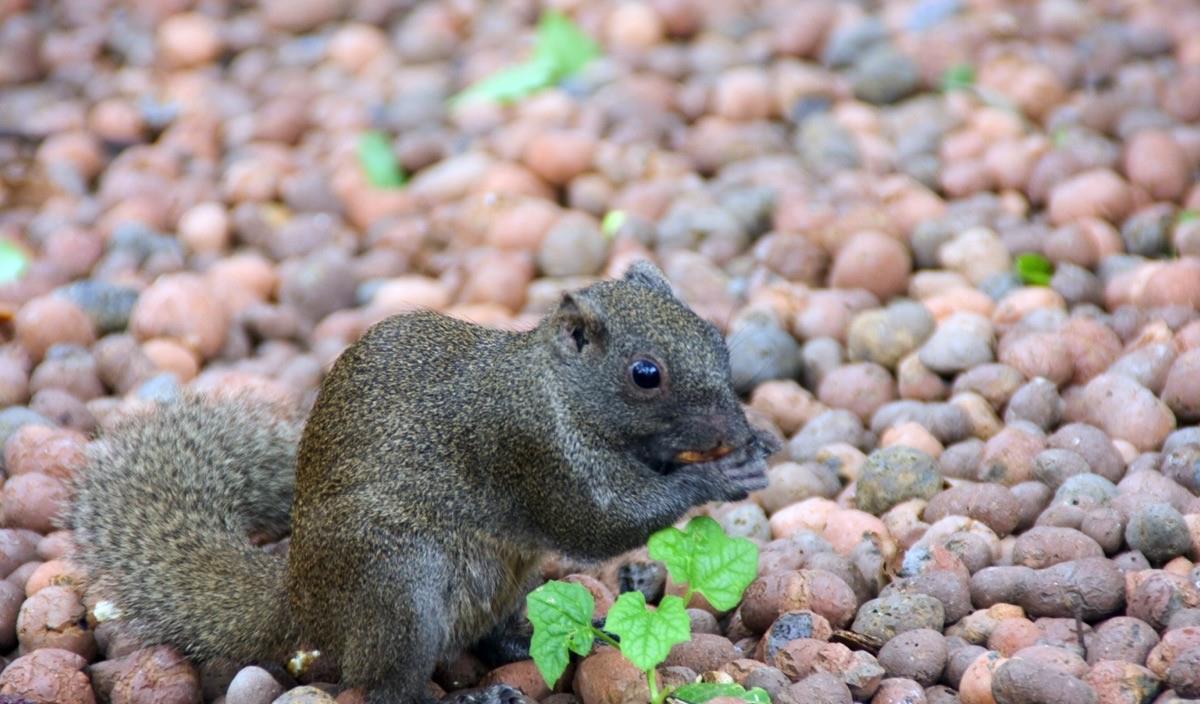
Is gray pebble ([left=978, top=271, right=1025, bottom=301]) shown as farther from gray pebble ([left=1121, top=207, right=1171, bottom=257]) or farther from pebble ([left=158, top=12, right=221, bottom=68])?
pebble ([left=158, top=12, right=221, bottom=68])

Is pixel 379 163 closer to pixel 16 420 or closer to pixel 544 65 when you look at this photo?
pixel 544 65

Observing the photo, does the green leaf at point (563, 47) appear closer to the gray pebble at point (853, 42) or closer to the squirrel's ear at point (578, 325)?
the gray pebble at point (853, 42)

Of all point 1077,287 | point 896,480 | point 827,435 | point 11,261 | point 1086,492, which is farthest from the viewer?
point 11,261

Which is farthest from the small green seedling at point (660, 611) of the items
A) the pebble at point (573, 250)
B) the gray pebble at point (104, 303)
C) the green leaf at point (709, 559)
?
the gray pebble at point (104, 303)

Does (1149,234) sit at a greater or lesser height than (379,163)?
greater

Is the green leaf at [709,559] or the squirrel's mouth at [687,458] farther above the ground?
the squirrel's mouth at [687,458]

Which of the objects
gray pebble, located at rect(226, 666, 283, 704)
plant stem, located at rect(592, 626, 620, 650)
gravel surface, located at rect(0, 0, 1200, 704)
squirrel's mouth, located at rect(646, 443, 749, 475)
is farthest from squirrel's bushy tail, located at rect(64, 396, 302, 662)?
squirrel's mouth, located at rect(646, 443, 749, 475)

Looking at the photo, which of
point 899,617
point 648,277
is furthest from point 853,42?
point 899,617

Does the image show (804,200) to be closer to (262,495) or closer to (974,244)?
(974,244)
